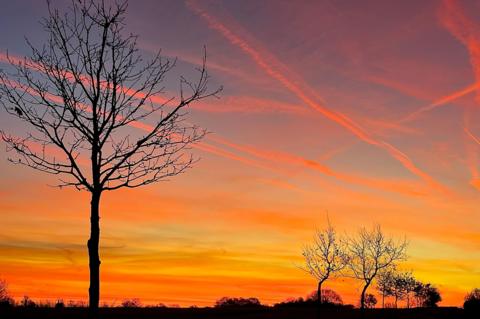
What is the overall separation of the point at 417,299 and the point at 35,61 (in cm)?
8288

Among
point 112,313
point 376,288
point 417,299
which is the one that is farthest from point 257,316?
point 417,299

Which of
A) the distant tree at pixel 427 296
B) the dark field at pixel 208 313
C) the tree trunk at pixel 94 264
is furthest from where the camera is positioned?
the distant tree at pixel 427 296

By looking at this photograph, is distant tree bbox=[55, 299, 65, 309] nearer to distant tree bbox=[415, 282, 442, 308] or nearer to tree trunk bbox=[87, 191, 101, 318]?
tree trunk bbox=[87, 191, 101, 318]

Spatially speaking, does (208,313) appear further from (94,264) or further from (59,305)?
(94,264)

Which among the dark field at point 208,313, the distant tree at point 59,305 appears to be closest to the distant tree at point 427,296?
the dark field at point 208,313

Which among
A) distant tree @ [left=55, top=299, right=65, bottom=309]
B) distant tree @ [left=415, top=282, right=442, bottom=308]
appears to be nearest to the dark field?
distant tree @ [left=55, top=299, right=65, bottom=309]

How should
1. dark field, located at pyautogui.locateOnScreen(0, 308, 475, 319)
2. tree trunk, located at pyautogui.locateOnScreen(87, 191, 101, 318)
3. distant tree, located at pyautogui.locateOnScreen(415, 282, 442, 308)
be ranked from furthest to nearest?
distant tree, located at pyautogui.locateOnScreen(415, 282, 442, 308) < dark field, located at pyautogui.locateOnScreen(0, 308, 475, 319) < tree trunk, located at pyautogui.locateOnScreen(87, 191, 101, 318)

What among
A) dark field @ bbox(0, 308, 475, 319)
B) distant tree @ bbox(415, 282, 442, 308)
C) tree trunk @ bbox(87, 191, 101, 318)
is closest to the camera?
tree trunk @ bbox(87, 191, 101, 318)

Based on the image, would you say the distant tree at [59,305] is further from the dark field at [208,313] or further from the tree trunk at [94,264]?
the tree trunk at [94,264]

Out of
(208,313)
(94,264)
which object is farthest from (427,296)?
(94,264)

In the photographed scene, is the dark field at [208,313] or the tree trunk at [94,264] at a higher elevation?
the tree trunk at [94,264]

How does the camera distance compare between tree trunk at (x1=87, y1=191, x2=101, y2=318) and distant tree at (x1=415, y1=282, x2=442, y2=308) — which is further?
distant tree at (x1=415, y1=282, x2=442, y2=308)

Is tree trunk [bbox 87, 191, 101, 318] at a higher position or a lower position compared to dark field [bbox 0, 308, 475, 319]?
higher

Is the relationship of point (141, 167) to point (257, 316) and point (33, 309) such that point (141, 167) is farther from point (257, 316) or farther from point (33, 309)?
point (257, 316)
